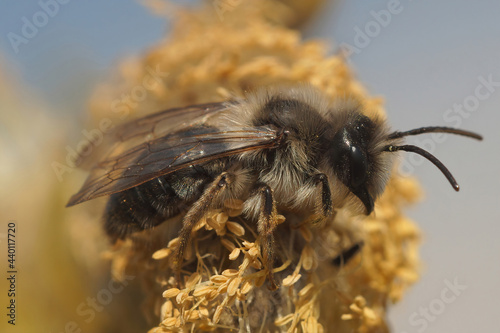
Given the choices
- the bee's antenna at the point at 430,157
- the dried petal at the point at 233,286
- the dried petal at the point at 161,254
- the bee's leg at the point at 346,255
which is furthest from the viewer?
the bee's leg at the point at 346,255

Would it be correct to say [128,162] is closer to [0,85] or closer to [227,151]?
[227,151]

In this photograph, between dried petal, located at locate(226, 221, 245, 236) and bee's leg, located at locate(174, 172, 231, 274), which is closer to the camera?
bee's leg, located at locate(174, 172, 231, 274)

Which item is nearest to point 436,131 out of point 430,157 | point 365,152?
point 430,157

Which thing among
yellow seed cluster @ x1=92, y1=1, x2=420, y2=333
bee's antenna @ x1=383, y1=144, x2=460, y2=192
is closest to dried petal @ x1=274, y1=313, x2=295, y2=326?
yellow seed cluster @ x1=92, y1=1, x2=420, y2=333

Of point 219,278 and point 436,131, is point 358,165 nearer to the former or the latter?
point 436,131

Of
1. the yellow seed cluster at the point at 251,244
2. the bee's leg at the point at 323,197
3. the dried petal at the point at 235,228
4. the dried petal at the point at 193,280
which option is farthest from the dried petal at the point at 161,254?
the bee's leg at the point at 323,197

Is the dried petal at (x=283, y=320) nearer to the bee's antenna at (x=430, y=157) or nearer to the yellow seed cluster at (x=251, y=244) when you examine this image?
the yellow seed cluster at (x=251, y=244)

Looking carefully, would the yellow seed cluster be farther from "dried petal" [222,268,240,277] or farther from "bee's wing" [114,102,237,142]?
"bee's wing" [114,102,237,142]

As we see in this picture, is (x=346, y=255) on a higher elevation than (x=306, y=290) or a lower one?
higher
